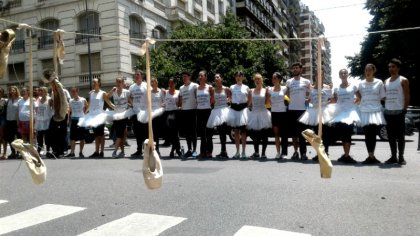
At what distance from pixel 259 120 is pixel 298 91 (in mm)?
1118

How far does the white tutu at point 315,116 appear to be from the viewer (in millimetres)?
9125

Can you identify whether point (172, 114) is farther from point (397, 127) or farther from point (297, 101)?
point (397, 127)

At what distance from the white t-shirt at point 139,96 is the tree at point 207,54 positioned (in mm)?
15660

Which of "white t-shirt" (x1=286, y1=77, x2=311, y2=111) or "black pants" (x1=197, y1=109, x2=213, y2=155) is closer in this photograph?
"white t-shirt" (x1=286, y1=77, x2=311, y2=111)

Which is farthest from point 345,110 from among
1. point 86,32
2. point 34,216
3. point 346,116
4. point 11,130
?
point 86,32

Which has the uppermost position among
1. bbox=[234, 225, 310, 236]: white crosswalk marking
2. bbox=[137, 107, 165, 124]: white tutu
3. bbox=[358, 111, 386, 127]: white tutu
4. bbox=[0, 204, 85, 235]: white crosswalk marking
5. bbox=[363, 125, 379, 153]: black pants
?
bbox=[137, 107, 165, 124]: white tutu

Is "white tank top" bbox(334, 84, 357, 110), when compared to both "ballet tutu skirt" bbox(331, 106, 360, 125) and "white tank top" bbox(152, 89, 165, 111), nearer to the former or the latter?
"ballet tutu skirt" bbox(331, 106, 360, 125)

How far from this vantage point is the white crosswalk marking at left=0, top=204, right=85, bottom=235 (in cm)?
478

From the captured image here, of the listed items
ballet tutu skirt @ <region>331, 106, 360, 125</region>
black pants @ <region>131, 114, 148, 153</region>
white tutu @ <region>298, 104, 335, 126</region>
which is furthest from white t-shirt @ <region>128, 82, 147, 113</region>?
ballet tutu skirt @ <region>331, 106, 360, 125</region>

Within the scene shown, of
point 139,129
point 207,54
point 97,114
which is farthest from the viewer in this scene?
point 207,54

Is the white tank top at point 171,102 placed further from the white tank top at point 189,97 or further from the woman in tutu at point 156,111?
the white tank top at point 189,97

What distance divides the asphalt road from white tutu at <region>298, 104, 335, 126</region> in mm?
1113

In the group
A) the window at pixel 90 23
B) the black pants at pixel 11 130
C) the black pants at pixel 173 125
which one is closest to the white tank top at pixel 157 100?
the black pants at pixel 173 125

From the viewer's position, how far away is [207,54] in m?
28.0
